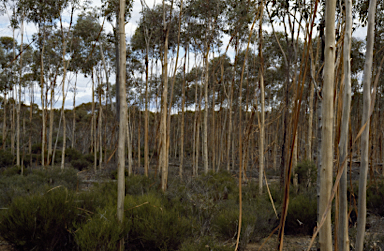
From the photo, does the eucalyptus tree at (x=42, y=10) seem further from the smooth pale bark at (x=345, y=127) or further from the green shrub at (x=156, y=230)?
the smooth pale bark at (x=345, y=127)

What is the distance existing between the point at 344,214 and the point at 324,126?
0.75ft

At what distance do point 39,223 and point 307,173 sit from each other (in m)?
6.08

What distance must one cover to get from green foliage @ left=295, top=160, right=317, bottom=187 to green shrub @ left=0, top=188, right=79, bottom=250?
5472 millimetres

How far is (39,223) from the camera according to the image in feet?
9.56

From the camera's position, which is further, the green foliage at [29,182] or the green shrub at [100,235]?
the green foliage at [29,182]

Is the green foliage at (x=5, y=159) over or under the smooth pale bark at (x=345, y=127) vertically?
under

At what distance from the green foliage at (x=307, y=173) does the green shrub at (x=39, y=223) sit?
5.47 metres

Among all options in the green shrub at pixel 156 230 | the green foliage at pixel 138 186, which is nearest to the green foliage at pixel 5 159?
the green foliage at pixel 138 186

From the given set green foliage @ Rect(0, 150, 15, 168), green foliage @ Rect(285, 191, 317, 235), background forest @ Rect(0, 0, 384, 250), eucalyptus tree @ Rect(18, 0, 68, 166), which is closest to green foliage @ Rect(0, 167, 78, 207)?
background forest @ Rect(0, 0, 384, 250)

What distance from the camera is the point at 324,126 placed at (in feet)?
2.04

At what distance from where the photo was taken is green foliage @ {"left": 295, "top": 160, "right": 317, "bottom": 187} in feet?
20.4

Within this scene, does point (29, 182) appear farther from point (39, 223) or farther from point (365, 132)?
point (365, 132)

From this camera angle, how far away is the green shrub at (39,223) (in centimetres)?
280

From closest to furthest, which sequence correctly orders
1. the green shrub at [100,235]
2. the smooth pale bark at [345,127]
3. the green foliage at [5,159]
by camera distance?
the smooth pale bark at [345,127]
the green shrub at [100,235]
the green foliage at [5,159]
